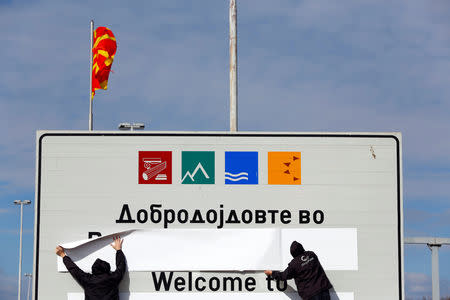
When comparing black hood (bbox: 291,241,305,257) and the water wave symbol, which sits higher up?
the water wave symbol

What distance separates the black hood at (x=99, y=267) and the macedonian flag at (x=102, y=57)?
1478 cm

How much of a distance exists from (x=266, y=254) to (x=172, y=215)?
1.11m

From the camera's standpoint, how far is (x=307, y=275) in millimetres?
7613

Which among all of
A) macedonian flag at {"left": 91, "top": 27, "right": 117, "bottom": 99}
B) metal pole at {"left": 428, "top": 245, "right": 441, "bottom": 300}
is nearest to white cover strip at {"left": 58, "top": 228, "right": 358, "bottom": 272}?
metal pole at {"left": 428, "top": 245, "right": 441, "bottom": 300}

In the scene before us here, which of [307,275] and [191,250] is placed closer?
[307,275]

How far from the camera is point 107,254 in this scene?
25.5ft

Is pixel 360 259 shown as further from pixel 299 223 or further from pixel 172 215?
pixel 172 215

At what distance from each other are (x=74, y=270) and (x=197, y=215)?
4.73 ft

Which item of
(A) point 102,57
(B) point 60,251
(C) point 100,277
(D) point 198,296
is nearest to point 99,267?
(C) point 100,277

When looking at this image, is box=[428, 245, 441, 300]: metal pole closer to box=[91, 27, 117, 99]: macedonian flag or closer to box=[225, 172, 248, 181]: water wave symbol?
box=[225, 172, 248, 181]: water wave symbol

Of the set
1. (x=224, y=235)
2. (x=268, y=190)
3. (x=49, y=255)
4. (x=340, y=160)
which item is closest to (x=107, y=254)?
(x=49, y=255)

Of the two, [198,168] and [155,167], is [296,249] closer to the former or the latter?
[198,168]

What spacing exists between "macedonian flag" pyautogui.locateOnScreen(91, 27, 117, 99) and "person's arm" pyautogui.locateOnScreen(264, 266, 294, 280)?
1514 centimetres

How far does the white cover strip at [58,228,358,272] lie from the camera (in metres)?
7.74
